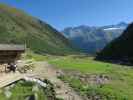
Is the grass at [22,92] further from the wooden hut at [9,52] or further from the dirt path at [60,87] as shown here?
the wooden hut at [9,52]

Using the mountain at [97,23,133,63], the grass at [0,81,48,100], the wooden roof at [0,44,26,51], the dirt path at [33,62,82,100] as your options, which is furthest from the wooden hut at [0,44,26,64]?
the mountain at [97,23,133,63]

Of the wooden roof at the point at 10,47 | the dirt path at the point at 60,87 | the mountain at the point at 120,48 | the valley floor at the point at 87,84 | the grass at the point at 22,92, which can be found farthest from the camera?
the mountain at the point at 120,48

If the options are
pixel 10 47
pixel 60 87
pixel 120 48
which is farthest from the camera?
pixel 120 48

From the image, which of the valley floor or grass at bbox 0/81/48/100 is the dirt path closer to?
A: the valley floor

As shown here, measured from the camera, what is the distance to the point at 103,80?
26.5 metres

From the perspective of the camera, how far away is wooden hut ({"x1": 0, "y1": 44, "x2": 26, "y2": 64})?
24.0 metres

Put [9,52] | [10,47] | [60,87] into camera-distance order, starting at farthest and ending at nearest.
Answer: [10,47], [9,52], [60,87]

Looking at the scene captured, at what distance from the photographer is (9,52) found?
974 inches

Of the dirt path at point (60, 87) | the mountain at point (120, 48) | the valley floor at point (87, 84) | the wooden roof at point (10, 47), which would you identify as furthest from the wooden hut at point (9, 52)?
the mountain at point (120, 48)

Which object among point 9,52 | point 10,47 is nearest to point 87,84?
point 9,52

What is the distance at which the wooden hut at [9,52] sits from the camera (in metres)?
24.0

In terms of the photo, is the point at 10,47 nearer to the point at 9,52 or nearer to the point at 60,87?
the point at 9,52

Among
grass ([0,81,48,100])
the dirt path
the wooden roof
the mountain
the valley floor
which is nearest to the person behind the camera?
grass ([0,81,48,100])

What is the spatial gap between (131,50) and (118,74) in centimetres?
9871
